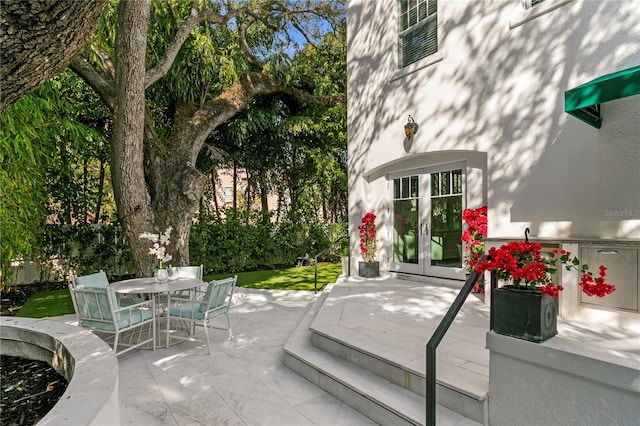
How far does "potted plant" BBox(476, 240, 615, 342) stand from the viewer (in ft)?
6.93

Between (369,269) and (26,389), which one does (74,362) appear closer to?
(26,389)

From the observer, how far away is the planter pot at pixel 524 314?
6.88 ft

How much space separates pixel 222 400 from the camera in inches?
119

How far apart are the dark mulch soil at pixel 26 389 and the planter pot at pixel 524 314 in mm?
2949

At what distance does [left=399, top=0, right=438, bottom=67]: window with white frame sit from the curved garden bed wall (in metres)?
6.24

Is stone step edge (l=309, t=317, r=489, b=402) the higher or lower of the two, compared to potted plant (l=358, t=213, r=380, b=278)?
lower

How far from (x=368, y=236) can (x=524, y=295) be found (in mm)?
4891

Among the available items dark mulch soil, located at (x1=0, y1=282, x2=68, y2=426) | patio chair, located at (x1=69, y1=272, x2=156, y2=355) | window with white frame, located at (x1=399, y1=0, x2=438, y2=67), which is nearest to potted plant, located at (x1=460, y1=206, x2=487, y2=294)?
window with white frame, located at (x1=399, y1=0, x2=438, y2=67)

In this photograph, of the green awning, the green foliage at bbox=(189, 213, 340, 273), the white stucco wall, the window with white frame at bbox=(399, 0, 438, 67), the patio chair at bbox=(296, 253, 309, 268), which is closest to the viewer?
the white stucco wall

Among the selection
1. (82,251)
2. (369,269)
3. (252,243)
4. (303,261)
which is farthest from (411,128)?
(82,251)

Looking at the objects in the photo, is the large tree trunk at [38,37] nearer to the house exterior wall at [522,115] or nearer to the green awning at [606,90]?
the green awning at [606,90]

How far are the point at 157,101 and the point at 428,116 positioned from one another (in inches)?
255

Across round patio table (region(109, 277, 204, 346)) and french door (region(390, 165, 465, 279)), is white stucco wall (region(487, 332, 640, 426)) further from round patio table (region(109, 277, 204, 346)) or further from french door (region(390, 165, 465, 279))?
french door (region(390, 165, 465, 279))

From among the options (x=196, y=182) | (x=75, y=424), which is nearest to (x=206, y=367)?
(x=75, y=424)
